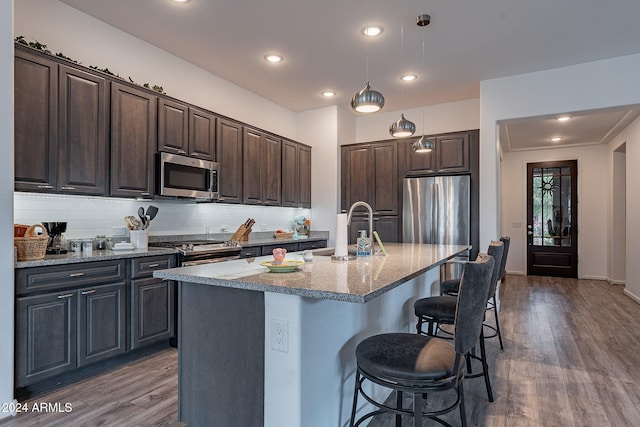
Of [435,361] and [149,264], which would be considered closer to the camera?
[435,361]

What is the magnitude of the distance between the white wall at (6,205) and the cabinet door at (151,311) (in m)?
0.82

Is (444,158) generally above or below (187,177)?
above

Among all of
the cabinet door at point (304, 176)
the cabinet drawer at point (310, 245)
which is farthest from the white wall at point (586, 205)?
the cabinet door at point (304, 176)

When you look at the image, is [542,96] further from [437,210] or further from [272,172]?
[272,172]

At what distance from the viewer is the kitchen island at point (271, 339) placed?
1.53 meters

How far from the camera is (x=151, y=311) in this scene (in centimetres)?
305

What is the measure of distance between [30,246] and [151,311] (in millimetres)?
1007

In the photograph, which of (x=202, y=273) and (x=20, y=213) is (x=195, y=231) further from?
(x=202, y=273)

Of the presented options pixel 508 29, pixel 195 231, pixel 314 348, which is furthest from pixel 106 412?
pixel 508 29

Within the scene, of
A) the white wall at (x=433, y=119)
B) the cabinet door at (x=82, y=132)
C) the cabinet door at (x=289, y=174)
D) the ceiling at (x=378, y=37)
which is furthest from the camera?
the white wall at (x=433, y=119)

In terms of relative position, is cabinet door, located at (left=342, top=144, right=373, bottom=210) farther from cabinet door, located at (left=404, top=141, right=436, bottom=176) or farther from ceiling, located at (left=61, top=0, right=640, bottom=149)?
ceiling, located at (left=61, top=0, right=640, bottom=149)

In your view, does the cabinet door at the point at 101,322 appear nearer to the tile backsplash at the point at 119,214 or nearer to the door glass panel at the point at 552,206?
the tile backsplash at the point at 119,214

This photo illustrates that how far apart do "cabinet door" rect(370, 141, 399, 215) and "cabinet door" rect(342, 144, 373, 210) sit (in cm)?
9

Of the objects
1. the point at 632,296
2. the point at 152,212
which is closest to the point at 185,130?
the point at 152,212
